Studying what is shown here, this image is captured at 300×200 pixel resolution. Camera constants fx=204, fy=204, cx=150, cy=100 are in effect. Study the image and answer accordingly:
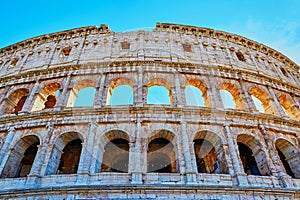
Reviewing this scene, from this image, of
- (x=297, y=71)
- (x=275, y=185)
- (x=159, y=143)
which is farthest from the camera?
(x=297, y=71)

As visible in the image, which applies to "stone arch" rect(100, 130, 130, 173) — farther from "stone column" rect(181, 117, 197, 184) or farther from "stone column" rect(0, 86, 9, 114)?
"stone column" rect(0, 86, 9, 114)

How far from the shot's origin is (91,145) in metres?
8.15

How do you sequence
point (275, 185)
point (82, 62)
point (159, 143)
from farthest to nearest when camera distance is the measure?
point (82, 62)
point (159, 143)
point (275, 185)

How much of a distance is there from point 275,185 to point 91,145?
7157mm

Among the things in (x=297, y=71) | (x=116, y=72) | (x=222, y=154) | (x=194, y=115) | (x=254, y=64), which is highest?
(x=297, y=71)

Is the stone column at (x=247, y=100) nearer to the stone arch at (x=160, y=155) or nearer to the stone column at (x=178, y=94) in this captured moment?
the stone column at (x=178, y=94)

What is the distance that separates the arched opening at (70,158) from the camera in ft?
30.7

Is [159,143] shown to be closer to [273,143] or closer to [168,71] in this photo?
[168,71]

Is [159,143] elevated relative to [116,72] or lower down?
lower down

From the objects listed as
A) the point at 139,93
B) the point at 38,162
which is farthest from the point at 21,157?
the point at 139,93

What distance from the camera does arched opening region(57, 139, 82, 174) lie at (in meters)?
9.36

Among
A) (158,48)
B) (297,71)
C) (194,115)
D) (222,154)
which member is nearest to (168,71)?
(158,48)

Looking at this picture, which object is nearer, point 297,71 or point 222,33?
point 222,33

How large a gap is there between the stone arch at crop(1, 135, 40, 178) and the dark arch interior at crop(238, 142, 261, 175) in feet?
31.5
